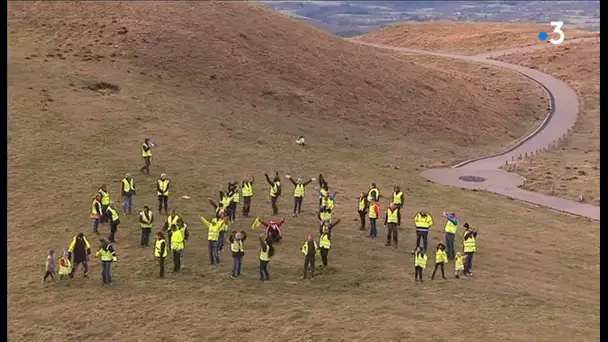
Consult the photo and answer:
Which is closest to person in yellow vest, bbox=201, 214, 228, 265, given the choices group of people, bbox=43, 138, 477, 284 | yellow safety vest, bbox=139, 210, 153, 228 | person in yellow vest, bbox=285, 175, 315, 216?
group of people, bbox=43, 138, 477, 284

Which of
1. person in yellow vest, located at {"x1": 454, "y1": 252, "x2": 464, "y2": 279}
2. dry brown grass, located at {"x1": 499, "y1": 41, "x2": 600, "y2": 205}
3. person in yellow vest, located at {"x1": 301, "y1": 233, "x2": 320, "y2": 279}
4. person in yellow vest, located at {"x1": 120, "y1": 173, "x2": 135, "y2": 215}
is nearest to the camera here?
person in yellow vest, located at {"x1": 301, "y1": 233, "x2": 320, "y2": 279}

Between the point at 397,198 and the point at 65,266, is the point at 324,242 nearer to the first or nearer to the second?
the point at 397,198

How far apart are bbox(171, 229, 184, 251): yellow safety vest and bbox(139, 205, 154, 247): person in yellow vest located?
8.34 feet

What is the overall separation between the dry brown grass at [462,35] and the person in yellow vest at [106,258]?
72867 millimetres

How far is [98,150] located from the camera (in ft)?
121

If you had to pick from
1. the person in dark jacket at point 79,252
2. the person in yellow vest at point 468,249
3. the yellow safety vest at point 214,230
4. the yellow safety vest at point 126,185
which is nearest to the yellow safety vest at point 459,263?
the person in yellow vest at point 468,249

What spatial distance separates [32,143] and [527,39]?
73.0 m

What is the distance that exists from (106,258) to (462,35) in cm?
8376

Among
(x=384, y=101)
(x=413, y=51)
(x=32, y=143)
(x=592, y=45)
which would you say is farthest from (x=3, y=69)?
(x=592, y=45)

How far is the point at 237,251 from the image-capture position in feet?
71.2

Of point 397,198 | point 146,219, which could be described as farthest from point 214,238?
point 397,198

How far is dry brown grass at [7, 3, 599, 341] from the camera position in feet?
64.3

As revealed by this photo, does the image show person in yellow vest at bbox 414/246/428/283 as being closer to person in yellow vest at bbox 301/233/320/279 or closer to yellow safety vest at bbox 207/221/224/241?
person in yellow vest at bbox 301/233/320/279

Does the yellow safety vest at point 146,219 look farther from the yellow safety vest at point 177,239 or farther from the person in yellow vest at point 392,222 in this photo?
the person in yellow vest at point 392,222
